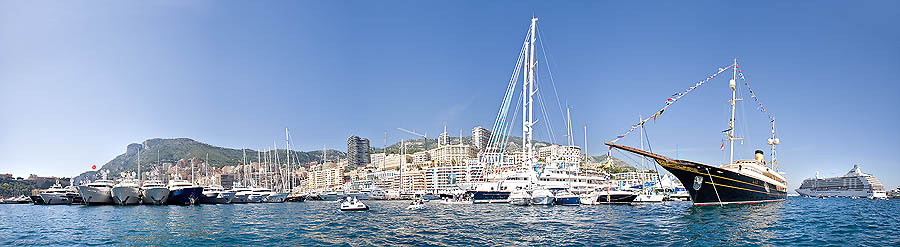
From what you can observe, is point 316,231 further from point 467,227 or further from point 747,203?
point 747,203

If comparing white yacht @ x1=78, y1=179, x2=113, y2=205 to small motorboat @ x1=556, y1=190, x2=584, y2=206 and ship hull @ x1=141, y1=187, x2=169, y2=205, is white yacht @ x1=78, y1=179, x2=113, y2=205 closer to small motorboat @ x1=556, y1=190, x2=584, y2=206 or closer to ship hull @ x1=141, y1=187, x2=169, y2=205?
ship hull @ x1=141, y1=187, x2=169, y2=205

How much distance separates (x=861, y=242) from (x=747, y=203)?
104 ft

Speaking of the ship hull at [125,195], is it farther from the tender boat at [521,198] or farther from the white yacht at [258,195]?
the tender boat at [521,198]

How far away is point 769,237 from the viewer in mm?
24828

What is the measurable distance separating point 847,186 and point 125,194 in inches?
7013

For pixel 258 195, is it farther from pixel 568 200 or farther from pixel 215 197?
pixel 568 200

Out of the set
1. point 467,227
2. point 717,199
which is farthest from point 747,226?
point 717,199

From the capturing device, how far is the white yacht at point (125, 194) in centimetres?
7862

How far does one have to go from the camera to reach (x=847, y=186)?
144500 millimetres

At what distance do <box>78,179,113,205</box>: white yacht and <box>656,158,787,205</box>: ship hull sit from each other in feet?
271

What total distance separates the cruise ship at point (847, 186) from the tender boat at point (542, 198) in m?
112

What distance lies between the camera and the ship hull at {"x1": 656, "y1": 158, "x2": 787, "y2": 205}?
4750cm

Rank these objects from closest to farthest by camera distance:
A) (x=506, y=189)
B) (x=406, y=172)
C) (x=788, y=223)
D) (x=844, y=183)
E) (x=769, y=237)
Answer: (x=769, y=237), (x=788, y=223), (x=506, y=189), (x=844, y=183), (x=406, y=172)

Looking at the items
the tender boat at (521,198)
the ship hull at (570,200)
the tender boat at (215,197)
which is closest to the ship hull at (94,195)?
the tender boat at (215,197)
